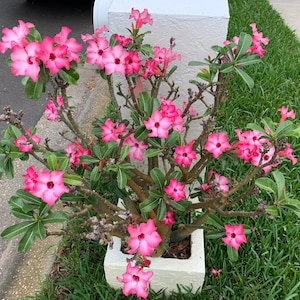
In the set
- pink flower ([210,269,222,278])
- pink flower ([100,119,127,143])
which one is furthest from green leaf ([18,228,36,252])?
pink flower ([210,269,222,278])

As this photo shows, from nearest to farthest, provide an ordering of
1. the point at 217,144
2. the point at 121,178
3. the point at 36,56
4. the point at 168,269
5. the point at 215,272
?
the point at 36,56
the point at 121,178
the point at 217,144
the point at 168,269
the point at 215,272

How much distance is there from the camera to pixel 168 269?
1.61 m

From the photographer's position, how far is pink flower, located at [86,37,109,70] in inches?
48.6

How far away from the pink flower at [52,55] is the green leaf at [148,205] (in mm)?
512

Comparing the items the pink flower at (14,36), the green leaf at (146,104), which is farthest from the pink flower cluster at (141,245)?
the pink flower at (14,36)

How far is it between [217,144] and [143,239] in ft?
1.29

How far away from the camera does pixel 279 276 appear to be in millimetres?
1739

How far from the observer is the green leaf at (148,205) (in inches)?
53.1

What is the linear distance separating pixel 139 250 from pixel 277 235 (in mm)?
950

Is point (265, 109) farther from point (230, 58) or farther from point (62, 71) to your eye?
point (62, 71)

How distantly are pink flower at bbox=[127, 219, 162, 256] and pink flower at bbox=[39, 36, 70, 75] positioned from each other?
1.55 feet

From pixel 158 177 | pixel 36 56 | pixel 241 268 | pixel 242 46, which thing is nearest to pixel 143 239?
pixel 158 177

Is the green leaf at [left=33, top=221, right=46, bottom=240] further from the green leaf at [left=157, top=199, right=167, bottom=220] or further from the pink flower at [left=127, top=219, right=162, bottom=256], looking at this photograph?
the green leaf at [left=157, top=199, right=167, bottom=220]

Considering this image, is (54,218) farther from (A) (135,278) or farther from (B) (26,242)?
(A) (135,278)
